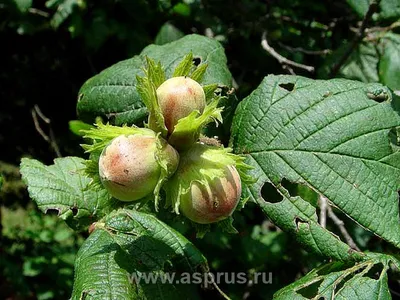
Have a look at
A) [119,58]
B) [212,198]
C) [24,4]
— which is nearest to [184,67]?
[212,198]

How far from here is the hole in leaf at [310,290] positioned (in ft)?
5.94

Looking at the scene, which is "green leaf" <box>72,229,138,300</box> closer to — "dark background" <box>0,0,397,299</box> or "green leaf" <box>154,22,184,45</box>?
"dark background" <box>0,0,397,299</box>

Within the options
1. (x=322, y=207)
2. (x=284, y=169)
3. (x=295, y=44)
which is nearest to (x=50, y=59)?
(x=295, y=44)

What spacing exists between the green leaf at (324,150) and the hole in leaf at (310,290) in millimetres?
97

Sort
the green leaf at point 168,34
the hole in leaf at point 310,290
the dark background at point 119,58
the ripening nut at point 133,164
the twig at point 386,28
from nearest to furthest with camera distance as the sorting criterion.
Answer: the ripening nut at point 133,164 → the hole in leaf at point 310,290 → the twig at point 386,28 → the green leaf at point 168,34 → the dark background at point 119,58

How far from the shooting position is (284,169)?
74.5 inches

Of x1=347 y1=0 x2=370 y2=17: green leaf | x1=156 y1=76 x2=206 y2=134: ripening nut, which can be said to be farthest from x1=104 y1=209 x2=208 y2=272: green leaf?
x1=347 y1=0 x2=370 y2=17: green leaf

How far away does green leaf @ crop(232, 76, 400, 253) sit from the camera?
1.82 metres

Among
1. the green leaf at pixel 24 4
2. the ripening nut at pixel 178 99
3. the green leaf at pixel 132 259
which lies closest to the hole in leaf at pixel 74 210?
the green leaf at pixel 132 259

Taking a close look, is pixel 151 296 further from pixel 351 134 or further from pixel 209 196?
pixel 351 134

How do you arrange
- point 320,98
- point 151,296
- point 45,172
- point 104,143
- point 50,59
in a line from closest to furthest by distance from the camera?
point 104,143 → point 151,296 → point 320,98 → point 45,172 → point 50,59

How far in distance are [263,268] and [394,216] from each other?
6.22ft

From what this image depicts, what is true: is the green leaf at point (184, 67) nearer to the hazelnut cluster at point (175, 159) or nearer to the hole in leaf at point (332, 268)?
the hazelnut cluster at point (175, 159)

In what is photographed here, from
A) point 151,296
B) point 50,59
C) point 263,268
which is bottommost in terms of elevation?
point 263,268
